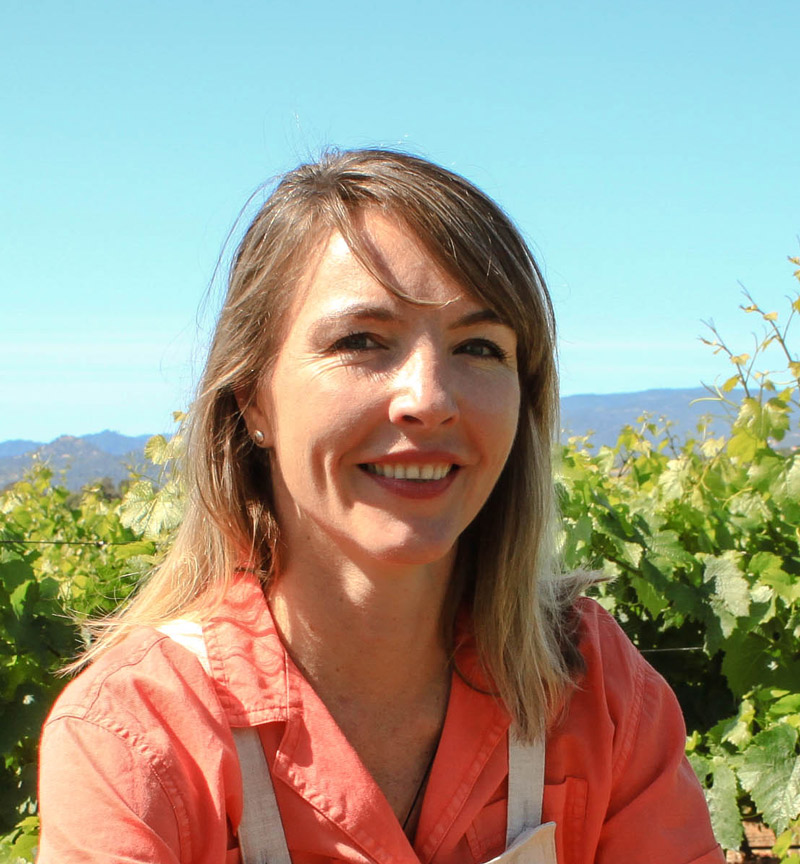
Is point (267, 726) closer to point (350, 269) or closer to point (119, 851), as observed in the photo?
point (119, 851)

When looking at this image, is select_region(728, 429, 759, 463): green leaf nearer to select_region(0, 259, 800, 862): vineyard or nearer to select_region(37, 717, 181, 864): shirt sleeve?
select_region(0, 259, 800, 862): vineyard

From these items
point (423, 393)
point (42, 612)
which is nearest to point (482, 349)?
point (423, 393)

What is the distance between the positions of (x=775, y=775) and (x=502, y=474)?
53.6 inches

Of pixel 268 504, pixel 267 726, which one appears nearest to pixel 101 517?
pixel 268 504

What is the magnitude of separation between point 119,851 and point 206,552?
0.68m

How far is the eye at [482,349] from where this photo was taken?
6.37ft

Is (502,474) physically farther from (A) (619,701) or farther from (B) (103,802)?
(B) (103,802)

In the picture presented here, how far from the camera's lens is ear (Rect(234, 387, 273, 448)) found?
6.79 ft

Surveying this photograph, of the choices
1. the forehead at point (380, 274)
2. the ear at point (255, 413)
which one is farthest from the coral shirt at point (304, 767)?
the forehead at point (380, 274)

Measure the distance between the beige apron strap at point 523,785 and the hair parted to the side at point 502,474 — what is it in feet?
0.11

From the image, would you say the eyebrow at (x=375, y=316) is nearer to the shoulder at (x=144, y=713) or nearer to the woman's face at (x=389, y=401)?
the woman's face at (x=389, y=401)

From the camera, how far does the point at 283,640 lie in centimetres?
206

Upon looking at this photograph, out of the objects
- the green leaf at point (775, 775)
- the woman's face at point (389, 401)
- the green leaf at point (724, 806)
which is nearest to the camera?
the woman's face at point (389, 401)

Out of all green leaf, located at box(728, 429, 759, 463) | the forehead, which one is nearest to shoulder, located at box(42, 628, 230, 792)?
the forehead
